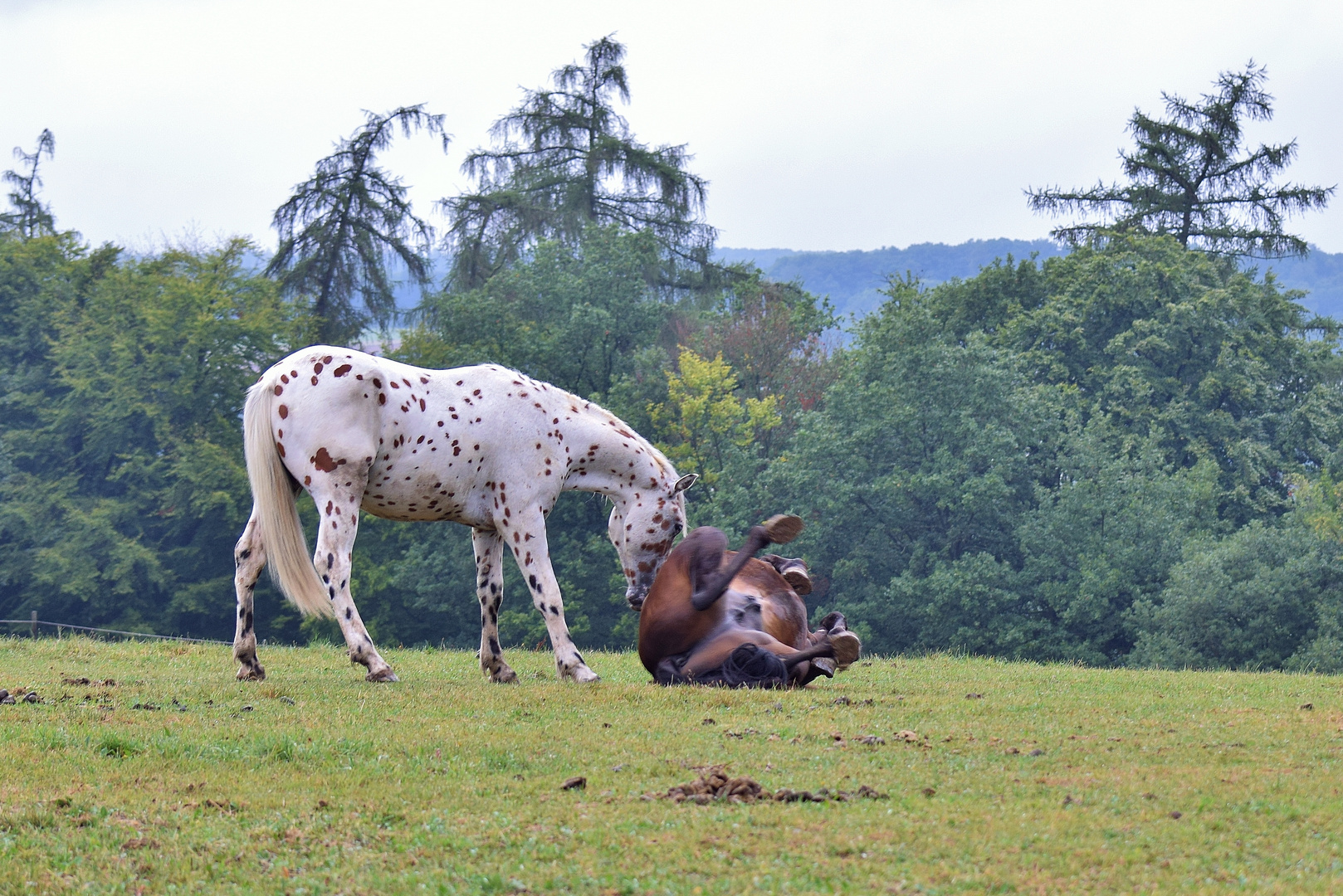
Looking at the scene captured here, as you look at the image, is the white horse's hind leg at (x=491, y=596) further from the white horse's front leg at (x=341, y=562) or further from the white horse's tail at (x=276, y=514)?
the white horse's tail at (x=276, y=514)

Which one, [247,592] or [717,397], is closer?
[247,592]

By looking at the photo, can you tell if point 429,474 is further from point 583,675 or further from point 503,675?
point 583,675

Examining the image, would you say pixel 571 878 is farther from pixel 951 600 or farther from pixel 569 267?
pixel 569 267

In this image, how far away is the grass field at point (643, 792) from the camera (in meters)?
4.31

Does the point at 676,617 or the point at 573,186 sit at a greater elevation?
the point at 573,186

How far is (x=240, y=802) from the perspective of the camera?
5281 millimetres

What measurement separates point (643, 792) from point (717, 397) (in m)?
39.5

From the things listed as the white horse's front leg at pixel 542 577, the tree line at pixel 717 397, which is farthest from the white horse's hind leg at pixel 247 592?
the tree line at pixel 717 397

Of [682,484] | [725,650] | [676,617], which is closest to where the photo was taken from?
[725,650]

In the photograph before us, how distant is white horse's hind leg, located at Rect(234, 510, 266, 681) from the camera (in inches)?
385

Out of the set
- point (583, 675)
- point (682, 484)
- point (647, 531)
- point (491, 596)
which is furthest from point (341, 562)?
point (682, 484)

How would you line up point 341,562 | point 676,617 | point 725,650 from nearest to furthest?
point 725,650 < point 676,617 < point 341,562

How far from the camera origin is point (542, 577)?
10.2 m

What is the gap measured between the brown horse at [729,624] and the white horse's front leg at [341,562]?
206 centimetres
